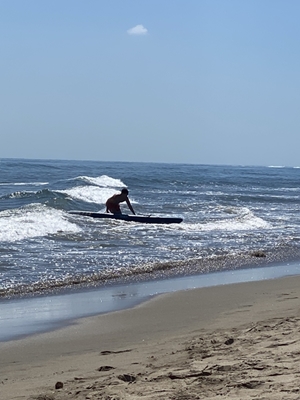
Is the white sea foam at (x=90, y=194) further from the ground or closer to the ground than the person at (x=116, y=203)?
closer to the ground

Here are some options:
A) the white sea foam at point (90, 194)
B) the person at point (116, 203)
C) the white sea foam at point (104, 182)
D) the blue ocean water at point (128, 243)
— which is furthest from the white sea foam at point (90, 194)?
the person at point (116, 203)

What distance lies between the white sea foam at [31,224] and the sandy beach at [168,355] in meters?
6.96

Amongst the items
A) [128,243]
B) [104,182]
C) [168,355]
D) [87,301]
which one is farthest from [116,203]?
[104,182]

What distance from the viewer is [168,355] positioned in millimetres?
5273

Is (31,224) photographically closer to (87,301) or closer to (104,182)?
(87,301)

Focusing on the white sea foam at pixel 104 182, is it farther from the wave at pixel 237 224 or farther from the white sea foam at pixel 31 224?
the white sea foam at pixel 31 224

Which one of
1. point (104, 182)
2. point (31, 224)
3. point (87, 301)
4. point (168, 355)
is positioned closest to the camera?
point (168, 355)

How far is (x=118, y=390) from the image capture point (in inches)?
167

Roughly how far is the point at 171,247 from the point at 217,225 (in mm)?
5061

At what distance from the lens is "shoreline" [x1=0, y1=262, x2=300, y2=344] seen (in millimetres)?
7141

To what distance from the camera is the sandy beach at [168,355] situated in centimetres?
416

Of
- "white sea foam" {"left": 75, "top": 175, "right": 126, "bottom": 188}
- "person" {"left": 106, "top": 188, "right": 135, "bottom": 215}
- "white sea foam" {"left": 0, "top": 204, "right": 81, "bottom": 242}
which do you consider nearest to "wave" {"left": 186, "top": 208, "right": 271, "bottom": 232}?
"person" {"left": 106, "top": 188, "right": 135, "bottom": 215}

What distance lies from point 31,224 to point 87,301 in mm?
8068

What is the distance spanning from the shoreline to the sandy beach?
256 mm
